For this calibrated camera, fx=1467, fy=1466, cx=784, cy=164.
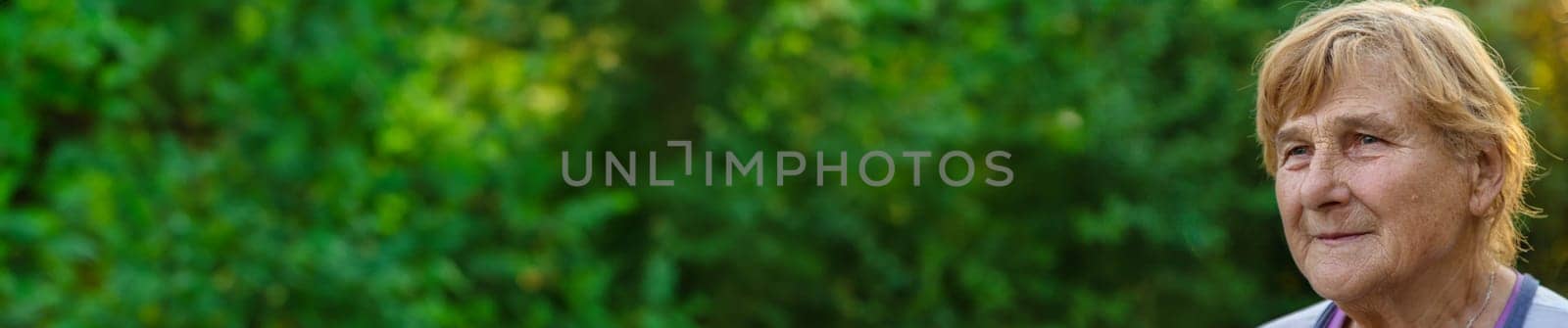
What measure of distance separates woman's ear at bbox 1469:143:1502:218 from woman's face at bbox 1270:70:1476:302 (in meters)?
0.01

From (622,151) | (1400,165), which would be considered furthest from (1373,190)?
(622,151)

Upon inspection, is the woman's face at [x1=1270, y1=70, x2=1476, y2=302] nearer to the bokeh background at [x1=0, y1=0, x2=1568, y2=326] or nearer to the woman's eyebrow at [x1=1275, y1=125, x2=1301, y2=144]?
the woman's eyebrow at [x1=1275, y1=125, x2=1301, y2=144]

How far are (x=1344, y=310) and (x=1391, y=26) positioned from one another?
302 mm

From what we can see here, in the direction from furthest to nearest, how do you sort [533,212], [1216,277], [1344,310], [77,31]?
[533,212] < [1216,277] < [77,31] < [1344,310]

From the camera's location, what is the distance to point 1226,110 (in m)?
3.63

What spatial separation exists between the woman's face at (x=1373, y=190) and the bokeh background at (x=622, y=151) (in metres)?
2.21

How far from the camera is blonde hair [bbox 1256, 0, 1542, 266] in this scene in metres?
1.33

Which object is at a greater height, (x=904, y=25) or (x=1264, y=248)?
(x=904, y=25)

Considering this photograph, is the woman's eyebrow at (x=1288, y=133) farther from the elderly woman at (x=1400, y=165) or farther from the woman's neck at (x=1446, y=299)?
the woman's neck at (x=1446, y=299)

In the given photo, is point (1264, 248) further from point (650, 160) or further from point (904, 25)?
point (650, 160)

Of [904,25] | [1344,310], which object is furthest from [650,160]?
[1344,310]

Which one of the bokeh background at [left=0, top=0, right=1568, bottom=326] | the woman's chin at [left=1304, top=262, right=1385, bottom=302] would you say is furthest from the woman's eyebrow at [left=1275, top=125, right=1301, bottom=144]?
the bokeh background at [left=0, top=0, right=1568, bottom=326]

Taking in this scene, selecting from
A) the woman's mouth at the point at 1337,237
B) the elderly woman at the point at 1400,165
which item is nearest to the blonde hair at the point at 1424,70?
the elderly woman at the point at 1400,165

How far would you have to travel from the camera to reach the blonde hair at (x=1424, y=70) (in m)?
1.33
